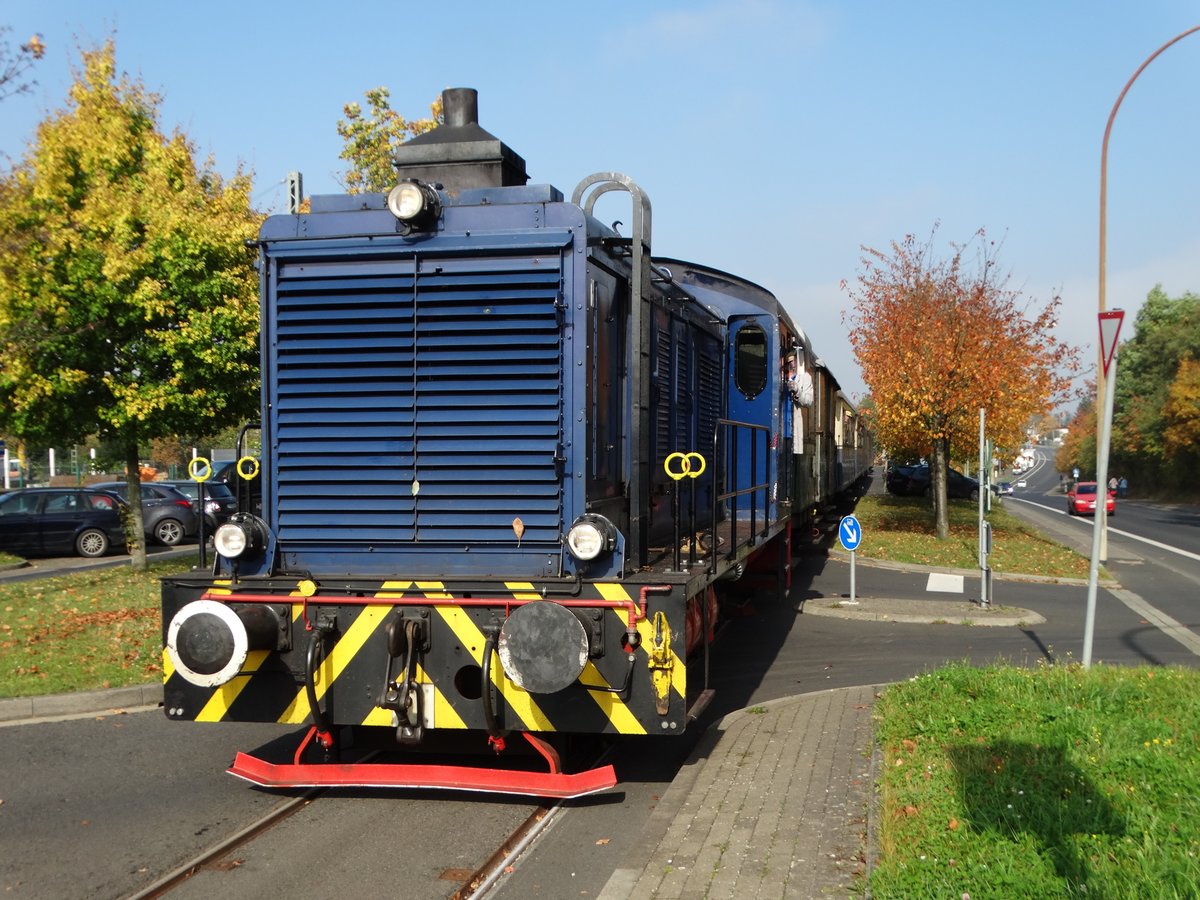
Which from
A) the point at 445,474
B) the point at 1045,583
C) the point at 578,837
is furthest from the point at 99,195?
the point at 1045,583

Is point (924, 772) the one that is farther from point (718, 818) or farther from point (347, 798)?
point (347, 798)

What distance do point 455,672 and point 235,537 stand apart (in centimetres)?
145

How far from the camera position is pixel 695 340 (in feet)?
28.1

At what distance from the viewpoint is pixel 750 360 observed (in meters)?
10.1

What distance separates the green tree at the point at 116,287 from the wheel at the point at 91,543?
28.6 feet

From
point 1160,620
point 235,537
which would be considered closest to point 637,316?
point 235,537

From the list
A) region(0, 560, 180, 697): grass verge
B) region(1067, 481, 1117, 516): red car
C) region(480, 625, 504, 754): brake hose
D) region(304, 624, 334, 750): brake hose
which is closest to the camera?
region(480, 625, 504, 754): brake hose

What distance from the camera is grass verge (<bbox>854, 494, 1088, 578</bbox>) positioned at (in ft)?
60.1

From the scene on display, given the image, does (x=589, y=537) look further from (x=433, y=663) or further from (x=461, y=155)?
(x=461, y=155)

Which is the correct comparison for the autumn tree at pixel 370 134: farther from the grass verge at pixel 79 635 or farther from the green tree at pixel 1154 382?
the green tree at pixel 1154 382

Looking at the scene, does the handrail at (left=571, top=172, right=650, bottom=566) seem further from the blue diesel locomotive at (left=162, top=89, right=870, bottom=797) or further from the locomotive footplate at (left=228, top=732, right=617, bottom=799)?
the locomotive footplate at (left=228, top=732, right=617, bottom=799)

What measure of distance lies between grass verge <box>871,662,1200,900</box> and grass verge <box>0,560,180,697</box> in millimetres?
6227

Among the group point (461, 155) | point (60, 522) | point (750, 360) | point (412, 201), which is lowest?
point (60, 522)

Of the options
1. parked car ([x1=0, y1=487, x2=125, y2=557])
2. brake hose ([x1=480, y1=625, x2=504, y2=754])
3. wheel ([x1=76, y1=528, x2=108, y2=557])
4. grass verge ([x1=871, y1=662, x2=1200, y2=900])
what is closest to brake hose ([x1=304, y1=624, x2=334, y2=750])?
brake hose ([x1=480, y1=625, x2=504, y2=754])
